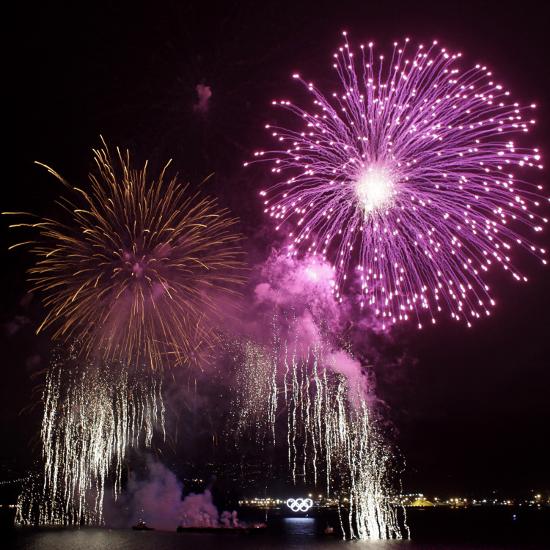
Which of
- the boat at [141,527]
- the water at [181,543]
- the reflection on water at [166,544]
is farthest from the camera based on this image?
the boat at [141,527]

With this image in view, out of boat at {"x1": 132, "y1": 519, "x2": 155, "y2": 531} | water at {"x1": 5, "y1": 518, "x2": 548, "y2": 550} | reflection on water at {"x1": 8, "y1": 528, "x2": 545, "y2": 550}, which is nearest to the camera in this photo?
reflection on water at {"x1": 8, "y1": 528, "x2": 545, "y2": 550}

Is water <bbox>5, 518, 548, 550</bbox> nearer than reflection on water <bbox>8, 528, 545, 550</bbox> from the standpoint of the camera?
No

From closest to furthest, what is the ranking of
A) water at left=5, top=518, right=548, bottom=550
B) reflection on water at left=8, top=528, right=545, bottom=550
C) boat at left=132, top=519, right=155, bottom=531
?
reflection on water at left=8, top=528, right=545, bottom=550 < water at left=5, top=518, right=548, bottom=550 < boat at left=132, top=519, right=155, bottom=531

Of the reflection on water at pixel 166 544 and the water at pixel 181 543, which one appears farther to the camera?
the water at pixel 181 543

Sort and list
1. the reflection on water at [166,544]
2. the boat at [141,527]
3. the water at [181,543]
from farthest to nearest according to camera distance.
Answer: the boat at [141,527]
the water at [181,543]
the reflection on water at [166,544]

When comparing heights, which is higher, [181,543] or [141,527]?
[141,527]

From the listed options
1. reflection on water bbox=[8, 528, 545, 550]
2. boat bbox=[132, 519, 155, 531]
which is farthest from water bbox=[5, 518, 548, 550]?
boat bbox=[132, 519, 155, 531]

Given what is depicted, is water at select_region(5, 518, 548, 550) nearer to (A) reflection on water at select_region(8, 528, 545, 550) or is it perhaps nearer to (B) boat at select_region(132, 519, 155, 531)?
(A) reflection on water at select_region(8, 528, 545, 550)

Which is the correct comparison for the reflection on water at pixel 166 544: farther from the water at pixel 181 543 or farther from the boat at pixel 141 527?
the boat at pixel 141 527

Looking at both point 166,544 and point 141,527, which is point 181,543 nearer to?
point 166,544

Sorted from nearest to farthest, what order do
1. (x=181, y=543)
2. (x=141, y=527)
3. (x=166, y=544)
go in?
(x=166, y=544)
(x=181, y=543)
(x=141, y=527)

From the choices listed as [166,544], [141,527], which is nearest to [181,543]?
[166,544]

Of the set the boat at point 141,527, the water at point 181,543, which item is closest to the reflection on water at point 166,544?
the water at point 181,543

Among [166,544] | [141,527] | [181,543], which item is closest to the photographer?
[166,544]
